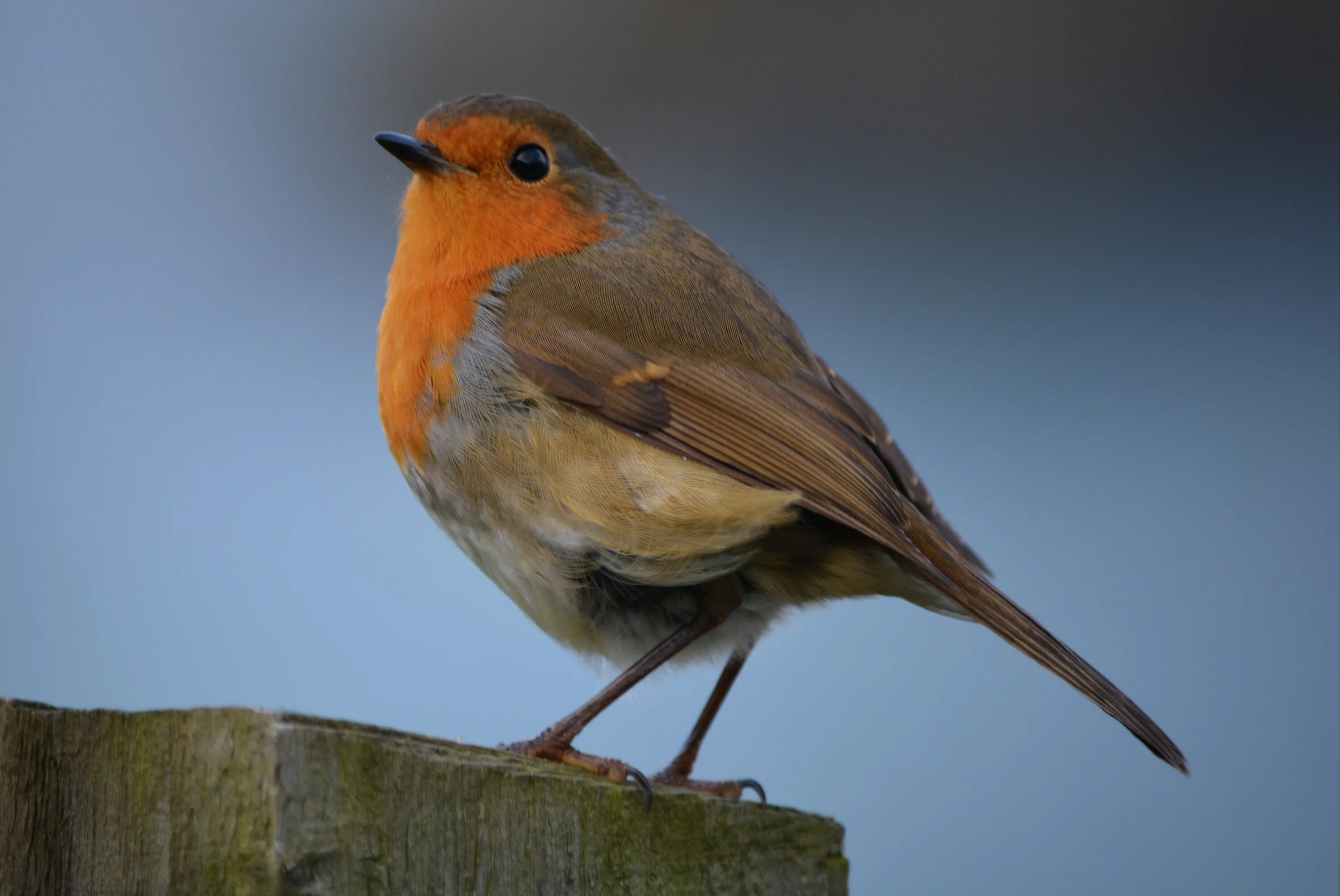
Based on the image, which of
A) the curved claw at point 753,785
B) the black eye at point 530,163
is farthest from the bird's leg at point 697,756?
the black eye at point 530,163

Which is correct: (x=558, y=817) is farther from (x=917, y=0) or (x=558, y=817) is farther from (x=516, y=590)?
(x=917, y=0)

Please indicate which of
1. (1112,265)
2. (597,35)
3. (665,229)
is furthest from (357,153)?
(1112,265)

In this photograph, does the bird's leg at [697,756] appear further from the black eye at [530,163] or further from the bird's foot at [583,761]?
the black eye at [530,163]

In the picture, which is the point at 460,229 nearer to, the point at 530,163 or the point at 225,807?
the point at 530,163

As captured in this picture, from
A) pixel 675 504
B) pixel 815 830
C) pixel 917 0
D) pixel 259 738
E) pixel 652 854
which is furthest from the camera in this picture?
pixel 917 0

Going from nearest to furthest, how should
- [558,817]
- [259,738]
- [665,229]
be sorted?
[259,738]
[558,817]
[665,229]

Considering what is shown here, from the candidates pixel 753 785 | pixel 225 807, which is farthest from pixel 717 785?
pixel 225 807
